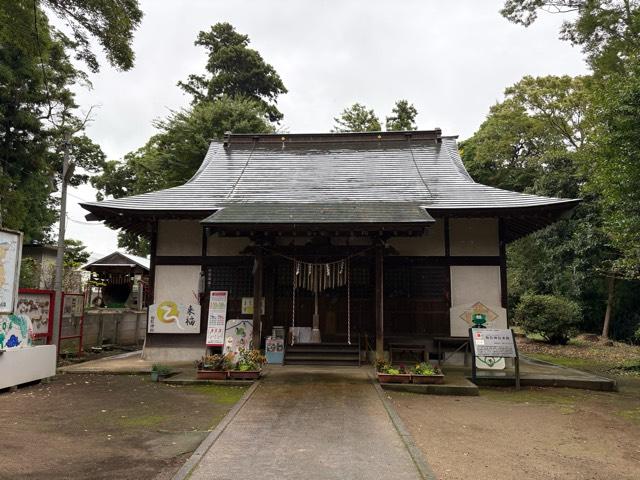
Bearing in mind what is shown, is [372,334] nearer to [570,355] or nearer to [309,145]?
[309,145]

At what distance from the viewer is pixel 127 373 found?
9938mm

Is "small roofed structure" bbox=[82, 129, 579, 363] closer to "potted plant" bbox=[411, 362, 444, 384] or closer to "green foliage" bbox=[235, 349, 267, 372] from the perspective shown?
"green foliage" bbox=[235, 349, 267, 372]

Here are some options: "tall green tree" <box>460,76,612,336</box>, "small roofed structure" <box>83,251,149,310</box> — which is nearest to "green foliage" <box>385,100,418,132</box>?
"tall green tree" <box>460,76,612,336</box>

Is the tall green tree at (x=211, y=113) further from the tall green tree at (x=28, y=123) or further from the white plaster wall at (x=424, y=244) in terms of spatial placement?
the white plaster wall at (x=424, y=244)

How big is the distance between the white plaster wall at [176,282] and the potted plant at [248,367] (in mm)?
3241

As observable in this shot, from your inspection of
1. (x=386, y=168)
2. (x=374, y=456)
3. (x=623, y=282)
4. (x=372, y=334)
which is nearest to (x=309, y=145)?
(x=386, y=168)

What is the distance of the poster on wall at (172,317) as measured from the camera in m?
11.5

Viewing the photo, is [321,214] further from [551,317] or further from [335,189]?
[551,317]

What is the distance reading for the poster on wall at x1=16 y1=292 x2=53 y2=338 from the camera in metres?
9.06

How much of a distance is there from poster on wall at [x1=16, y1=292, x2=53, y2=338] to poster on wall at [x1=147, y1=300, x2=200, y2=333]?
7.83 feet

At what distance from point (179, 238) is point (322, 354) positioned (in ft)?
16.1

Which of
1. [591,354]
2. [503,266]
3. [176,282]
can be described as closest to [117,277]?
[176,282]

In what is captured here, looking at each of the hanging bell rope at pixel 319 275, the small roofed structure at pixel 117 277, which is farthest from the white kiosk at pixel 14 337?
the small roofed structure at pixel 117 277

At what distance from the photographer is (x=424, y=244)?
37.6 feet
